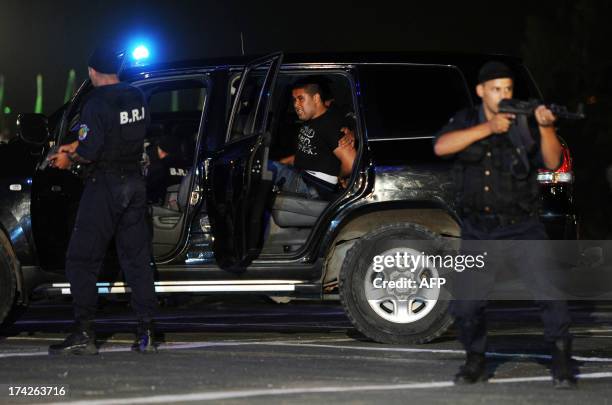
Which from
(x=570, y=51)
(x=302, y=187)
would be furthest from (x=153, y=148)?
(x=570, y=51)

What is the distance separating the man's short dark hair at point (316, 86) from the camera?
8.84m

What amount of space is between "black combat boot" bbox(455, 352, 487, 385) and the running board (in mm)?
1918

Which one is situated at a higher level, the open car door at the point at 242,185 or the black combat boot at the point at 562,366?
the open car door at the point at 242,185

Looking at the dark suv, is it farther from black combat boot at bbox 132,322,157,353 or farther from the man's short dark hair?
black combat boot at bbox 132,322,157,353

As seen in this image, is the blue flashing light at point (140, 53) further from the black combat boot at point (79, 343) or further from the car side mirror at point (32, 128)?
the black combat boot at point (79, 343)

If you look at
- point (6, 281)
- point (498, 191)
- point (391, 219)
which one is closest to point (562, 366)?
point (498, 191)

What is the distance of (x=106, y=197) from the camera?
7598mm

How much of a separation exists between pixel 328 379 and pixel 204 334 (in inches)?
91.6

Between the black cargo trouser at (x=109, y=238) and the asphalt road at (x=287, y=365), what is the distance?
37cm

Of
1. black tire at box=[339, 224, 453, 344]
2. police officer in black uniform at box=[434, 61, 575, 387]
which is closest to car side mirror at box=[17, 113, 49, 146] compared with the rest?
black tire at box=[339, 224, 453, 344]

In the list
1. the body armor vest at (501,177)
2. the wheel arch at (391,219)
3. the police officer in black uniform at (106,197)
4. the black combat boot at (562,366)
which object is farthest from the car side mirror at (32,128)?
the black combat boot at (562,366)

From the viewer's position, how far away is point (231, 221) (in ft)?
26.2

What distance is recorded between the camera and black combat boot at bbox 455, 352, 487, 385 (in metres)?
6.37

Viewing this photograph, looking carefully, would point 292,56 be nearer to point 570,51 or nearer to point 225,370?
point 225,370
